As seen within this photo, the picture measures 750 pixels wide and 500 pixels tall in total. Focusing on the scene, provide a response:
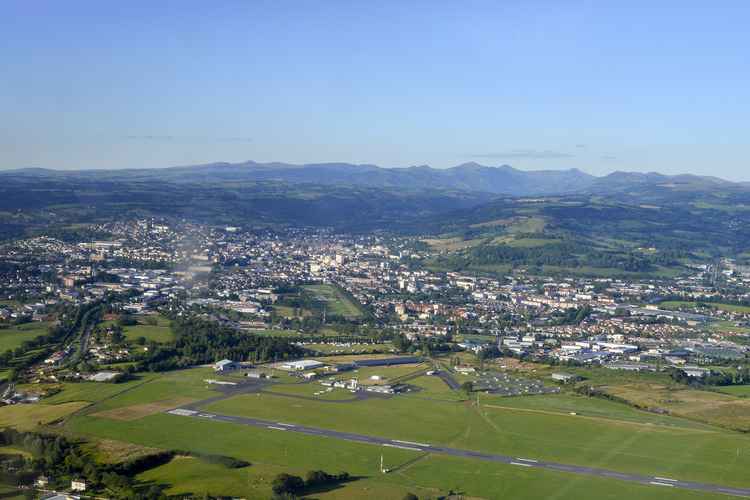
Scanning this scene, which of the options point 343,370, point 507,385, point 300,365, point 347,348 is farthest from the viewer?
point 347,348

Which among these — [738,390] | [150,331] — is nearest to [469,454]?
[738,390]

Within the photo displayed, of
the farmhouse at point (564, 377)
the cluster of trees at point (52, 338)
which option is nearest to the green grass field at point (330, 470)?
the cluster of trees at point (52, 338)

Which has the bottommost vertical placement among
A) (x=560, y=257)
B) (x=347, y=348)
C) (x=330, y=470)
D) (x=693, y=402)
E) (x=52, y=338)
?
(x=347, y=348)

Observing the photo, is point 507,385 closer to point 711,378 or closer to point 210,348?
point 711,378

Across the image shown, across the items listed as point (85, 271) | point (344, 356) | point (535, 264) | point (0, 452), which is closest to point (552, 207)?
point (535, 264)

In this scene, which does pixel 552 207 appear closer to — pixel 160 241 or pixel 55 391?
pixel 160 241

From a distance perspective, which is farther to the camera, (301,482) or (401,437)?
(401,437)
